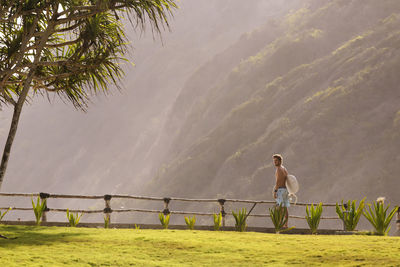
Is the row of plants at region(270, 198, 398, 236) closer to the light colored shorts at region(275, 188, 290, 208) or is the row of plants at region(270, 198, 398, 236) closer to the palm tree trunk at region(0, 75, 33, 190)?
the light colored shorts at region(275, 188, 290, 208)

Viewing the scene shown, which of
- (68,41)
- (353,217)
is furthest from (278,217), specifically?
(68,41)

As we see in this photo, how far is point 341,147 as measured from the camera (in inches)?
3132

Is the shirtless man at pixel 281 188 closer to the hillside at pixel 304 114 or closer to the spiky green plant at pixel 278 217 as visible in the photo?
the spiky green plant at pixel 278 217

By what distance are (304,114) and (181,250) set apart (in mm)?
84331

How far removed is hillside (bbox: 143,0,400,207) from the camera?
75.9 meters

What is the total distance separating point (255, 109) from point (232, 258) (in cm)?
10137

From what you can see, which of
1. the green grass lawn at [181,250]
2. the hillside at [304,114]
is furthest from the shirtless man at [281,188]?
the hillside at [304,114]

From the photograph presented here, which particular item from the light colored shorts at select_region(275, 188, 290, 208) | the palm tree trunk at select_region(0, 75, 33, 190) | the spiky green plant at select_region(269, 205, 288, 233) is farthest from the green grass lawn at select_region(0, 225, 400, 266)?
the light colored shorts at select_region(275, 188, 290, 208)

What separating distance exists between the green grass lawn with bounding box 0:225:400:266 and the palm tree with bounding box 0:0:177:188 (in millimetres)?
1949

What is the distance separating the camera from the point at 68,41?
11.5 m

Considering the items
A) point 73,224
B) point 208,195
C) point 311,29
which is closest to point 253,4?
point 311,29

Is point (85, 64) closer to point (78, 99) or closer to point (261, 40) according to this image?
point (78, 99)

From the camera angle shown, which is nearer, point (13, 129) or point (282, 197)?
point (13, 129)

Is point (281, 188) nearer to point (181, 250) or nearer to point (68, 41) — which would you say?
point (181, 250)
